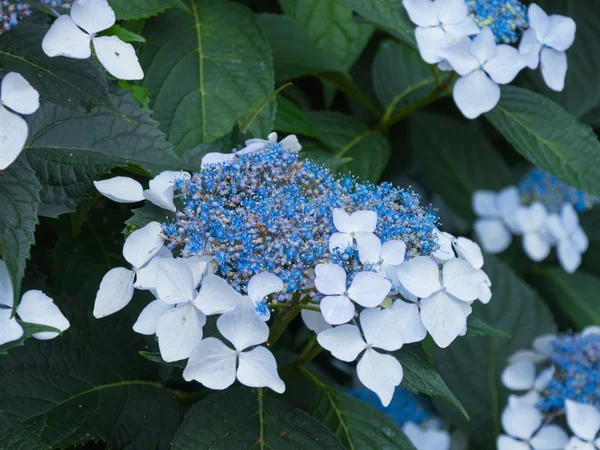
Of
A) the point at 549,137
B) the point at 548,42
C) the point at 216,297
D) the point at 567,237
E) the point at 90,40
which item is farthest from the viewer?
the point at 567,237

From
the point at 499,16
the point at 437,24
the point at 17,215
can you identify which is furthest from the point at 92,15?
the point at 499,16

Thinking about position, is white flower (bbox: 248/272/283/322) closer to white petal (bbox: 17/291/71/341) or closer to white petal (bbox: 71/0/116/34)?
white petal (bbox: 17/291/71/341)

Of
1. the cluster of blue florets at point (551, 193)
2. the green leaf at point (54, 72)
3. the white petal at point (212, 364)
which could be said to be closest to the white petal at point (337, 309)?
the white petal at point (212, 364)

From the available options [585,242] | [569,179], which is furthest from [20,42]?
[585,242]

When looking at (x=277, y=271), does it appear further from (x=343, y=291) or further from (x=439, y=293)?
(x=439, y=293)

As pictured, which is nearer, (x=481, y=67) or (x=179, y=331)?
(x=179, y=331)

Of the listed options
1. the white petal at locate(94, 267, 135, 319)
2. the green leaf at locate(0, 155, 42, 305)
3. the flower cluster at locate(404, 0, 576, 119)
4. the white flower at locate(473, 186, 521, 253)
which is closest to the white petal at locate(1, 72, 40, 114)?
the green leaf at locate(0, 155, 42, 305)
